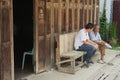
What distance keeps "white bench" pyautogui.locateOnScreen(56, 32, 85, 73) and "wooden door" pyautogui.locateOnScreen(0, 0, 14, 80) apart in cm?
219

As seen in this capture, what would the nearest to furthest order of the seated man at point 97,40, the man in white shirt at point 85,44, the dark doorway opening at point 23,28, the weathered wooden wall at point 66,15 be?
the weathered wooden wall at point 66,15
the man in white shirt at point 85,44
the dark doorway opening at point 23,28
the seated man at point 97,40

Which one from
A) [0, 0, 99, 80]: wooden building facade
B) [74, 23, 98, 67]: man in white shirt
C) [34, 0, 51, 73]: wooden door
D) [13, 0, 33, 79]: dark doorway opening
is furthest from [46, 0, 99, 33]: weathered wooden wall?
[13, 0, 33, 79]: dark doorway opening

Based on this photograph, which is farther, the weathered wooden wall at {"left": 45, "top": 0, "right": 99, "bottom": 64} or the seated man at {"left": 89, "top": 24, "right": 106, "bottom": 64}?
the seated man at {"left": 89, "top": 24, "right": 106, "bottom": 64}

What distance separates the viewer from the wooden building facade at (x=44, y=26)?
7.02 m

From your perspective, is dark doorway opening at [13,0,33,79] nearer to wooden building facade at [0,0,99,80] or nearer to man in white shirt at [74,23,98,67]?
wooden building facade at [0,0,99,80]

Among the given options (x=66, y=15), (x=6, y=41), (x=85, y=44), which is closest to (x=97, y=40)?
(x=85, y=44)

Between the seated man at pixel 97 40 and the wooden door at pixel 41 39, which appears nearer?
the wooden door at pixel 41 39

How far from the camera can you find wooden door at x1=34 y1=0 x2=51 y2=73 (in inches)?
333

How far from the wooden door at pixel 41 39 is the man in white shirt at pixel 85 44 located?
1.28 m

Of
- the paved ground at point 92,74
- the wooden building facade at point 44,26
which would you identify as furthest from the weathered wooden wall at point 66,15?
the paved ground at point 92,74

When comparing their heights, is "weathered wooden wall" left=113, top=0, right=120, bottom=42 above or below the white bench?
above

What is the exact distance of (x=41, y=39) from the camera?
8.73m

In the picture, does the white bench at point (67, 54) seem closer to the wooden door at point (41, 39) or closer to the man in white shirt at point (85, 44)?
the man in white shirt at point (85, 44)

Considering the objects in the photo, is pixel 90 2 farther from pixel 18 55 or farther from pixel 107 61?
pixel 18 55
